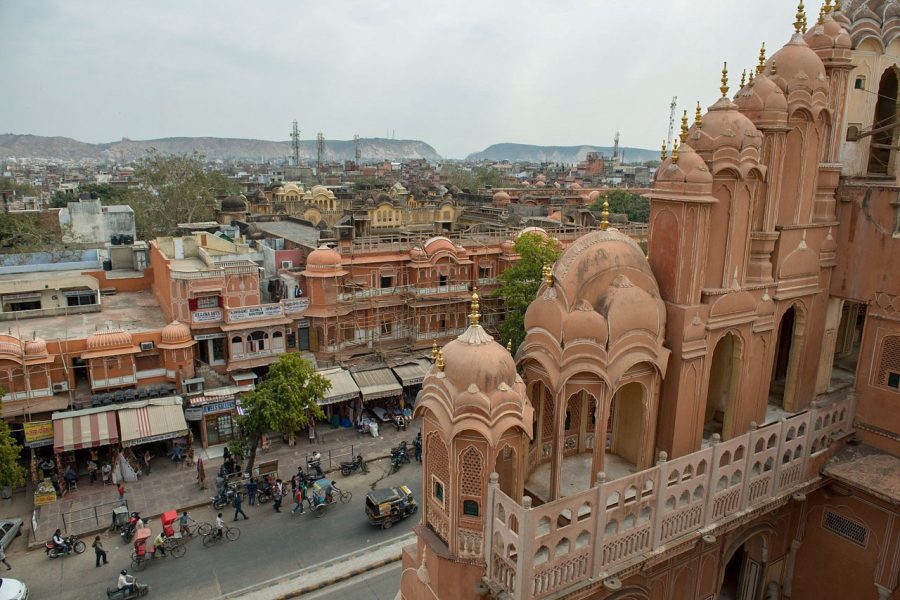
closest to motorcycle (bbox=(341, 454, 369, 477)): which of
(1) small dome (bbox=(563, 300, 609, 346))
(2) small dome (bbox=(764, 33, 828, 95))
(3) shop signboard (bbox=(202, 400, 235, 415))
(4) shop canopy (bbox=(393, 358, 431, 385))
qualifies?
(4) shop canopy (bbox=(393, 358, 431, 385))

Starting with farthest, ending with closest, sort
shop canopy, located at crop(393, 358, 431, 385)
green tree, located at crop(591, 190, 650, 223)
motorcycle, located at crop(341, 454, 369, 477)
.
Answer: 1. green tree, located at crop(591, 190, 650, 223)
2. shop canopy, located at crop(393, 358, 431, 385)
3. motorcycle, located at crop(341, 454, 369, 477)

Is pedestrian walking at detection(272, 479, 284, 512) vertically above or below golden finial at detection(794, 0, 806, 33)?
below

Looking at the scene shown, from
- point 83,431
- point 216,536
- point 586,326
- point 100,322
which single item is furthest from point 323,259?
point 586,326

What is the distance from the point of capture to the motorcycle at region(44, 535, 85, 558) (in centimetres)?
1927

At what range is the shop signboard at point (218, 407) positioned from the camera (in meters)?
25.8

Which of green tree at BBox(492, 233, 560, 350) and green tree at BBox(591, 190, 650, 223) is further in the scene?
green tree at BBox(591, 190, 650, 223)

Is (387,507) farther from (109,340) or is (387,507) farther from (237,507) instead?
(109,340)

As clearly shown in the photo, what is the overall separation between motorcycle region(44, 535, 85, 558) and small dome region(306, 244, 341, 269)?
15.1 meters

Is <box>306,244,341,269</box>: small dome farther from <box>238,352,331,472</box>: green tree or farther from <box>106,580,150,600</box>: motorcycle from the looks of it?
<box>106,580,150,600</box>: motorcycle

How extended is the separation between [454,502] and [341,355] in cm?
2092

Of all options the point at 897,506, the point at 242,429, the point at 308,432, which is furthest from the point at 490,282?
the point at 897,506

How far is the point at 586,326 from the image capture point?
12039mm

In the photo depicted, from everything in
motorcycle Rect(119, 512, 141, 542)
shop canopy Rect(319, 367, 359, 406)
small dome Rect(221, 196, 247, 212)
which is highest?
small dome Rect(221, 196, 247, 212)

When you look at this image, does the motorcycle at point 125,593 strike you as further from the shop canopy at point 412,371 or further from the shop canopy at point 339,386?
the shop canopy at point 412,371
